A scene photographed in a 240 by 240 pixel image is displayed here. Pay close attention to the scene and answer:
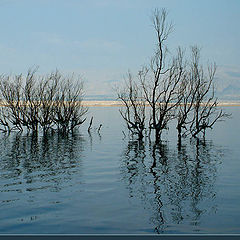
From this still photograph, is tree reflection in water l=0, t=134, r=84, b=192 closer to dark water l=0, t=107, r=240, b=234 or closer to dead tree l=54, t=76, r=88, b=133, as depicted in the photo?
dark water l=0, t=107, r=240, b=234

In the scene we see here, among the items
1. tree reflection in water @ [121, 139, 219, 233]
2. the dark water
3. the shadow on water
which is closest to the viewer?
the dark water

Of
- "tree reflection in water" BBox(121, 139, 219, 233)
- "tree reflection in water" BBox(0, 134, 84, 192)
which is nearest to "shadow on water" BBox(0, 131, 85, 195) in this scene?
"tree reflection in water" BBox(0, 134, 84, 192)

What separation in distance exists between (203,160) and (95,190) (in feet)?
33.8

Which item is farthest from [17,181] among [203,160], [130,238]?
[203,160]

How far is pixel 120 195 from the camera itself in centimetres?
1274

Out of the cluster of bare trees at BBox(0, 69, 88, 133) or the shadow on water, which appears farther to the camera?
the cluster of bare trees at BBox(0, 69, 88, 133)

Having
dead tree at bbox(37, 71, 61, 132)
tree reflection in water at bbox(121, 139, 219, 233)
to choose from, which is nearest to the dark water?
tree reflection in water at bbox(121, 139, 219, 233)

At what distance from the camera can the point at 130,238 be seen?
8156mm

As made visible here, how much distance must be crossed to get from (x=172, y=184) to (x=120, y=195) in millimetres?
2703

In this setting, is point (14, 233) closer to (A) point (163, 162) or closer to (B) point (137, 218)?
(B) point (137, 218)

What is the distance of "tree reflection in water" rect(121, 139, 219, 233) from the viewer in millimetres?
10141

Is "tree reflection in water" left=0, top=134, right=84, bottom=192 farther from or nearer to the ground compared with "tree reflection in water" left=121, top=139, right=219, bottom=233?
farther from the ground

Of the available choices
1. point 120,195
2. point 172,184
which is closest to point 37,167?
point 120,195

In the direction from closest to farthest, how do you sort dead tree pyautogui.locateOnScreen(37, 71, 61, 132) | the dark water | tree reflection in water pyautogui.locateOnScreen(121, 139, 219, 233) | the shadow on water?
the dark water, tree reflection in water pyautogui.locateOnScreen(121, 139, 219, 233), the shadow on water, dead tree pyautogui.locateOnScreen(37, 71, 61, 132)
